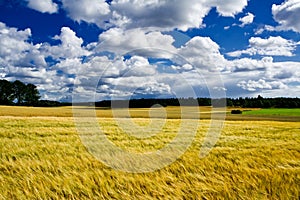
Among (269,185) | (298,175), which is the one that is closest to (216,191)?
(269,185)

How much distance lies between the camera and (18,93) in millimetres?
104375

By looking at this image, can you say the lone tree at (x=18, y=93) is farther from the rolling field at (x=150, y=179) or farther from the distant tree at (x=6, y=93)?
the rolling field at (x=150, y=179)

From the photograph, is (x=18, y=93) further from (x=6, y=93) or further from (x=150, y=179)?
(x=150, y=179)

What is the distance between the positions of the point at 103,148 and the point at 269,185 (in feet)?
13.9

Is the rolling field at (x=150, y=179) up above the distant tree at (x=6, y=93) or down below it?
below

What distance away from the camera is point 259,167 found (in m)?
5.90

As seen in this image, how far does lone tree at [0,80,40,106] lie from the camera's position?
101m

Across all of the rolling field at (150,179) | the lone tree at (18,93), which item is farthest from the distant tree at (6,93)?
the rolling field at (150,179)

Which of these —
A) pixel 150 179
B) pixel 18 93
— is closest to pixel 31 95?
pixel 18 93

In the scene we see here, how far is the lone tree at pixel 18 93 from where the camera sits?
101 m

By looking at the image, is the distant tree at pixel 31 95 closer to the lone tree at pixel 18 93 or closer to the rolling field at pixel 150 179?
Result: the lone tree at pixel 18 93

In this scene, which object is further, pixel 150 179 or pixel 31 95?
pixel 31 95

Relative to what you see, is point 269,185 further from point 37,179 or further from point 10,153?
point 10,153

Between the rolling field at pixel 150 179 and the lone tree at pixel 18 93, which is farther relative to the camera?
the lone tree at pixel 18 93
